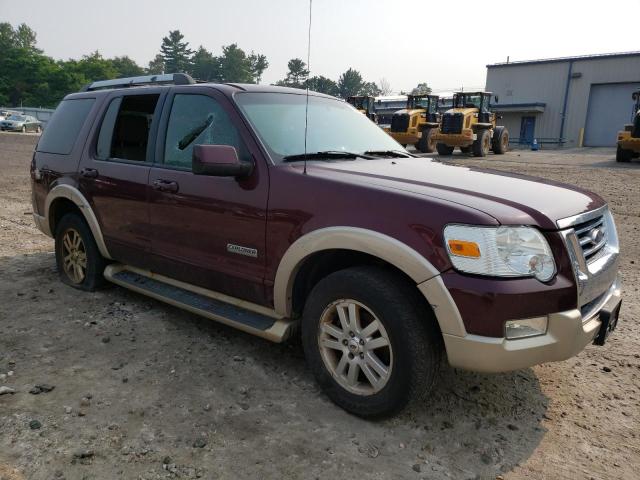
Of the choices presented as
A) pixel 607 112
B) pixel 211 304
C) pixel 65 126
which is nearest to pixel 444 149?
pixel 65 126

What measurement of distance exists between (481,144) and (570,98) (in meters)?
20.2

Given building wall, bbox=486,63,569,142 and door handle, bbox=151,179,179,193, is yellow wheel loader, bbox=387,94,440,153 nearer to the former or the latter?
building wall, bbox=486,63,569,142

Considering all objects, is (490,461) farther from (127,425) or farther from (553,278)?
(127,425)

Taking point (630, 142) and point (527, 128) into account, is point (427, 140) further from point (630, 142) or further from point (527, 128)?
point (527, 128)

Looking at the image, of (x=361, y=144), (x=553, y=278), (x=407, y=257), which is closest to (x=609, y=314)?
(x=553, y=278)

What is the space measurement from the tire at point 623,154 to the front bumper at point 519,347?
1894 cm

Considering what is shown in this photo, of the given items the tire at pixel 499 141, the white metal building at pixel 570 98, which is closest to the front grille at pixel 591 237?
the tire at pixel 499 141

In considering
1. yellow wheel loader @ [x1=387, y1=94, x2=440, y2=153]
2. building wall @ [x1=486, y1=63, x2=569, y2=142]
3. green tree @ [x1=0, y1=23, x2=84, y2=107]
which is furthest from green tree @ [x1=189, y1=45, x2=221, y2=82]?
yellow wheel loader @ [x1=387, y1=94, x2=440, y2=153]

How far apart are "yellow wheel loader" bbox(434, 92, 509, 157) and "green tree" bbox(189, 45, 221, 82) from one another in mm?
69591

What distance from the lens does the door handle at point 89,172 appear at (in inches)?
174

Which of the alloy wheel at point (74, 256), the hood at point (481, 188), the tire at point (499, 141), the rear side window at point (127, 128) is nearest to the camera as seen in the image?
the hood at point (481, 188)

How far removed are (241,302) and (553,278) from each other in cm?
191

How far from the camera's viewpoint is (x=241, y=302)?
3.49 m

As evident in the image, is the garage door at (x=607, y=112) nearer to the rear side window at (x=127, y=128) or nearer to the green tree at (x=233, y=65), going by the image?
the rear side window at (x=127, y=128)
